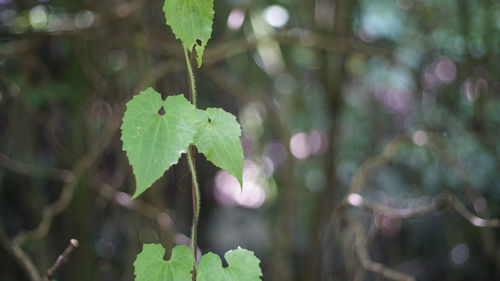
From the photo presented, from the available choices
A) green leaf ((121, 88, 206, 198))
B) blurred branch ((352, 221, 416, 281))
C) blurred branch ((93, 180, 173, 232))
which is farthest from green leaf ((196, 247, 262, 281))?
blurred branch ((93, 180, 173, 232))

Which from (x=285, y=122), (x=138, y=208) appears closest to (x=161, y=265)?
(x=138, y=208)

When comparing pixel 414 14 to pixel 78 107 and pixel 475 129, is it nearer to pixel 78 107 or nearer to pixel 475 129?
pixel 475 129

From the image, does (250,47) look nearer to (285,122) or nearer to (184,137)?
(285,122)

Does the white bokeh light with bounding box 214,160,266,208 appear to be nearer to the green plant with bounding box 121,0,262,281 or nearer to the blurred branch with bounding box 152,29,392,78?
the blurred branch with bounding box 152,29,392,78

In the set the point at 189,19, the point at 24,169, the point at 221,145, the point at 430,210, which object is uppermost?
the point at 189,19

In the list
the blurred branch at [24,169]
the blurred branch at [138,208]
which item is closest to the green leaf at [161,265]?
the blurred branch at [138,208]

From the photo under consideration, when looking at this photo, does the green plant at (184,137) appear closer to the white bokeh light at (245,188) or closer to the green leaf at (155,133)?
the green leaf at (155,133)

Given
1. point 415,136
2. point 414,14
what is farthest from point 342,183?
point 415,136
